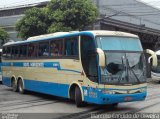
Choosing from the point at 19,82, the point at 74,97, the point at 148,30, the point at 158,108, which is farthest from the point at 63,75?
the point at 148,30

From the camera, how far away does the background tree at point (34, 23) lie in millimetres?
32031

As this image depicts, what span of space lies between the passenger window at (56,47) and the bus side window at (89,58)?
5.75 feet

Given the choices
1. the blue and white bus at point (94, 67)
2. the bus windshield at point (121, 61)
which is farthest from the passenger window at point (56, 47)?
the bus windshield at point (121, 61)

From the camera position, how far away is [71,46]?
15.8m

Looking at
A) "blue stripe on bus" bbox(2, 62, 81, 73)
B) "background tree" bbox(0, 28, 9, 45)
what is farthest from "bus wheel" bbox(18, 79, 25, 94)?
"background tree" bbox(0, 28, 9, 45)

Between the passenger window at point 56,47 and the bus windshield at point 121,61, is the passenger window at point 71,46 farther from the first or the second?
the bus windshield at point 121,61

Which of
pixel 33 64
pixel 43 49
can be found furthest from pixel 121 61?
pixel 33 64

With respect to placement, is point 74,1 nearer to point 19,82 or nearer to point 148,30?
point 19,82

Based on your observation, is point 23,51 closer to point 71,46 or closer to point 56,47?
point 56,47

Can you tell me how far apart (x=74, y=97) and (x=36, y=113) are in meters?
2.59

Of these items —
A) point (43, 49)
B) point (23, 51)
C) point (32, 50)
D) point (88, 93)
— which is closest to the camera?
point (88, 93)

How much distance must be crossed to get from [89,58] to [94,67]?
55 cm

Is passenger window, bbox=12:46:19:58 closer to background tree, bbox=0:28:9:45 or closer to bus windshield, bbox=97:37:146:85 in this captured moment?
bus windshield, bbox=97:37:146:85

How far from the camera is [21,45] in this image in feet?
68.9
